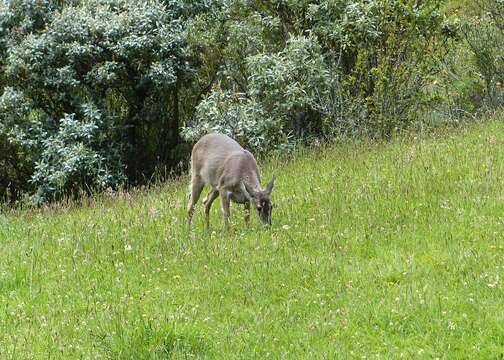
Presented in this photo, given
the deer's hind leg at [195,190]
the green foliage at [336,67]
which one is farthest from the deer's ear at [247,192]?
the green foliage at [336,67]

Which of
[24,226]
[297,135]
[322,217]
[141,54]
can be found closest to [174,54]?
[141,54]

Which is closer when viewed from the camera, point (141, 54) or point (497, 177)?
point (497, 177)

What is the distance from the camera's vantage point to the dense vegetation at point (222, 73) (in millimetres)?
15461

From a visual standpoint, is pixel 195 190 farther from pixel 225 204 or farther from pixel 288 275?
pixel 288 275

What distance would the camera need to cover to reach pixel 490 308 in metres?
6.77

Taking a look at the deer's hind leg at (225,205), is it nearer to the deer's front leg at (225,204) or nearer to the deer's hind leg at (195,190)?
the deer's front leg at (225,204)

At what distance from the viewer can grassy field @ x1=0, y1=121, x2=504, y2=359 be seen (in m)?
6.63

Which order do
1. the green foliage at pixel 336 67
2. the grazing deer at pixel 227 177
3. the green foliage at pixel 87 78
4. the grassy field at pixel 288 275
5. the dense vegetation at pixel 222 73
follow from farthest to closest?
the green foliage at pixel 87 78 → the dense vegetation at pixel 222 73 → the green foliage at pixel 336 67 → the grazing deer at pixel 227 177 → the grassy field at pixel 288 275

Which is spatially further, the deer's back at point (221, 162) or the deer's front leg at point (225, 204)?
the deer's back at point (221, 162)

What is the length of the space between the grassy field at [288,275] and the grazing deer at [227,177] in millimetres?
315

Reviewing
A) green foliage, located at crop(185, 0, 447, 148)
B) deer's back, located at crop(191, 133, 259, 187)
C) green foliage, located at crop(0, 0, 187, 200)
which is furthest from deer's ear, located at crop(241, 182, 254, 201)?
green foliage, located at crop(0, 0, 187, 200)

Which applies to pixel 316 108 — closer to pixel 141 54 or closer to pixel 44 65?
pixel 141 54

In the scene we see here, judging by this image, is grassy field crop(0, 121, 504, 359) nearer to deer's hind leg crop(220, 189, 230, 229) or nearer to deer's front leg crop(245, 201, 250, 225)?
deer's front leg crop(245, 201, 250, 225)

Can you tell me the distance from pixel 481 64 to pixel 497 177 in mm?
7882
